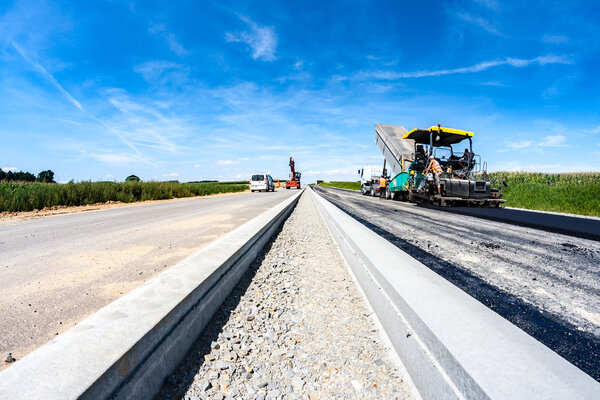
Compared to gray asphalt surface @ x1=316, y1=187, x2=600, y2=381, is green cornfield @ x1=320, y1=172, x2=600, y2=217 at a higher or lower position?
higher

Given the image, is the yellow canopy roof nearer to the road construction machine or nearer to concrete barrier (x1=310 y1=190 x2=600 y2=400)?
the road construction machine

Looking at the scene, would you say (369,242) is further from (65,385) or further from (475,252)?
(65,385)

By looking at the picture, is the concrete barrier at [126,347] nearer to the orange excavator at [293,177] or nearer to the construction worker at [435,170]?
the construction worker at [435,170]

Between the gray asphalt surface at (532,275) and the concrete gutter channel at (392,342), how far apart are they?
435 millimetres

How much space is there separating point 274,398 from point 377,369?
0.62 metres

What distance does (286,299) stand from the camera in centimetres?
256

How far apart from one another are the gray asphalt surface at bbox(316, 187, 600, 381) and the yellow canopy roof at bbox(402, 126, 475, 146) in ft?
27.5

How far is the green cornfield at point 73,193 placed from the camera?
431 inches

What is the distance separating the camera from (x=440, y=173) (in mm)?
11914

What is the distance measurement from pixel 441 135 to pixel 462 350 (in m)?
13.8

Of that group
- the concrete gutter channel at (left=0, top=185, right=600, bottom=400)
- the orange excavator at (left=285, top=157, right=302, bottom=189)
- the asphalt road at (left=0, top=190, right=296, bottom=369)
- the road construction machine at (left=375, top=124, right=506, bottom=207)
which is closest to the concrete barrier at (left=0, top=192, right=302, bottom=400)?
the concrete gutter channel at (left=0, top=185, right=600, bottom=400)

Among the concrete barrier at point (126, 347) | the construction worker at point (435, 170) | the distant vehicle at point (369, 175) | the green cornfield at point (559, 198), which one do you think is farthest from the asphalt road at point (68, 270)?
the distant vehicle at point (369, 175)

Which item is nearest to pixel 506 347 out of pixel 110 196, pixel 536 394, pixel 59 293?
pixel 536 394

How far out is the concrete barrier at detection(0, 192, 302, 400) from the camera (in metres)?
0.98
